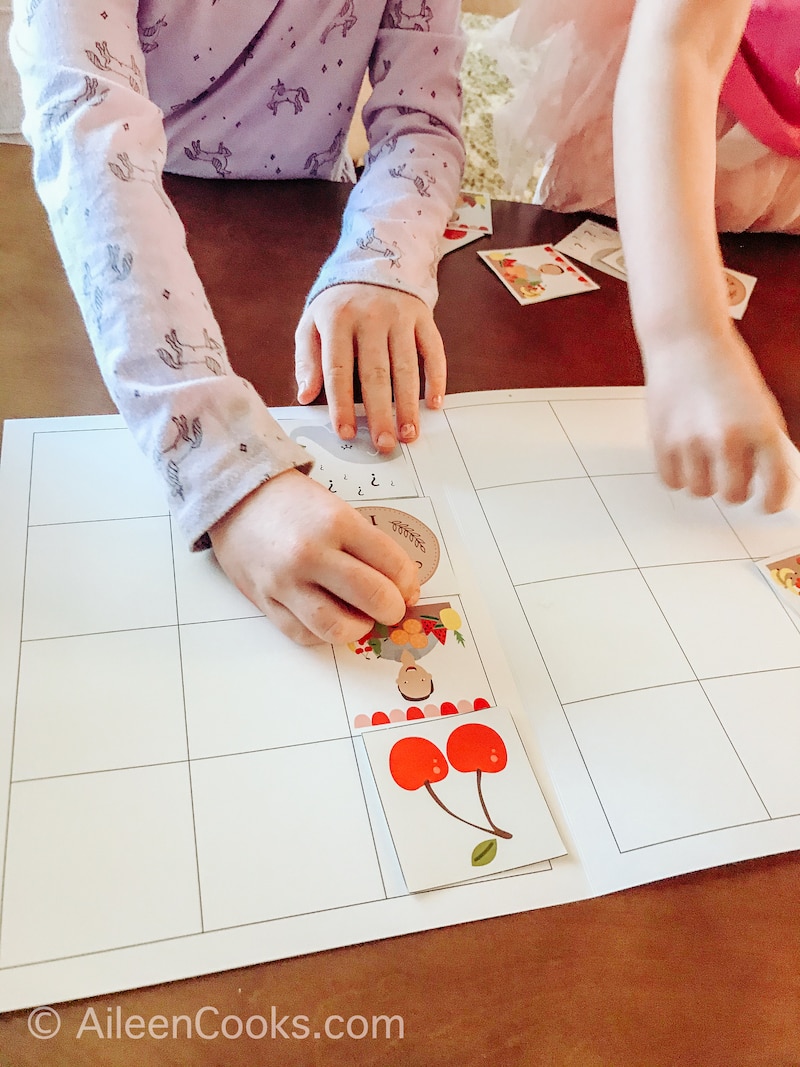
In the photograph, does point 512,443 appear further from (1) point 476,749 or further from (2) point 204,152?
(2) point 204,152

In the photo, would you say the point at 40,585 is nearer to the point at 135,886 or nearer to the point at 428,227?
the point at 135,886

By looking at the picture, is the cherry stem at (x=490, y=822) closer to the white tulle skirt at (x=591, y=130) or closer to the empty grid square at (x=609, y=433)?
the empty grid square at (x=609, y=433)

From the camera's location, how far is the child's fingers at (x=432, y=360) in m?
0.55

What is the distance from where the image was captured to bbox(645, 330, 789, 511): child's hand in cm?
42

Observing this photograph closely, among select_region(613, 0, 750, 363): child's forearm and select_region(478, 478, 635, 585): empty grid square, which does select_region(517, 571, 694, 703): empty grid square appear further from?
select_region(613, 0, 750, 363): child's forearm

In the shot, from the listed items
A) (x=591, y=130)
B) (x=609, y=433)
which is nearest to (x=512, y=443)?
(x=609, y=433)

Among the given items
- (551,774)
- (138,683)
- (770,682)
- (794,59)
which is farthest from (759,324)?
(138,683)

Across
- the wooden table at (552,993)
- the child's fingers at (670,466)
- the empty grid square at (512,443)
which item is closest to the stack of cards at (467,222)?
the empty grid square at (512,443)

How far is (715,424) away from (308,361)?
28cm

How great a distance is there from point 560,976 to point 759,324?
1.92 ft

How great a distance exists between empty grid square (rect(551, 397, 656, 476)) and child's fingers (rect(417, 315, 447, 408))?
89mm

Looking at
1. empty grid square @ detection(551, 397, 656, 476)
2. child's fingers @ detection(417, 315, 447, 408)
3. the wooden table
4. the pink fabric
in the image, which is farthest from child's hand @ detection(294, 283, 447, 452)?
the pink fabric

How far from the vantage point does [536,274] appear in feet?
2.26

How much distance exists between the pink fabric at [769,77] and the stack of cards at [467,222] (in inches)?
9.8
